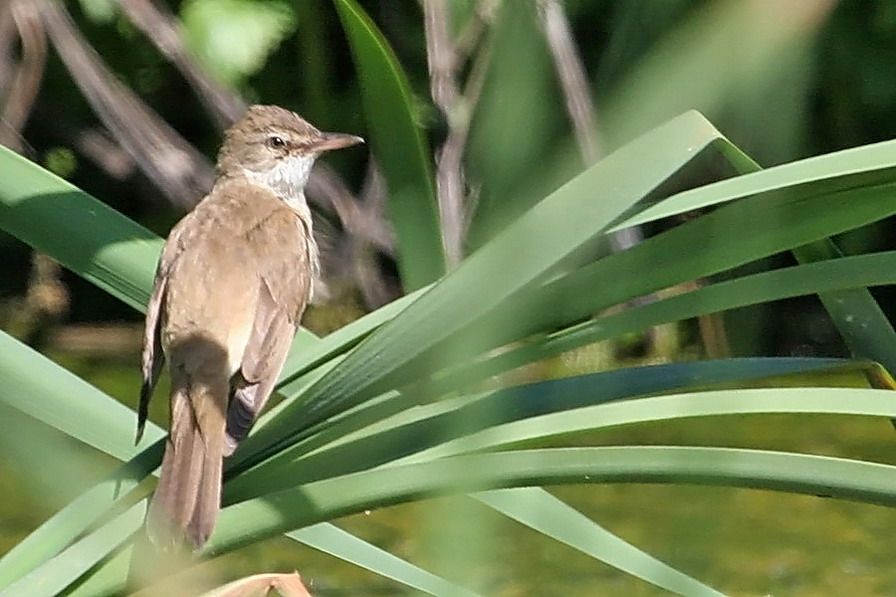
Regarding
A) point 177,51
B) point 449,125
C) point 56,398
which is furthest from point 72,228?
point 177,51

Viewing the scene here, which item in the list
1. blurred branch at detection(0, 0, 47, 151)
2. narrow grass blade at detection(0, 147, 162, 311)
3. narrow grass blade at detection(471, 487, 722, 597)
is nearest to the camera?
narrow grass blade at detection(471, 487, 722, 597)

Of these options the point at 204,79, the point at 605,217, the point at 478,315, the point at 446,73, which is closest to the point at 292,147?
the point at 446,73

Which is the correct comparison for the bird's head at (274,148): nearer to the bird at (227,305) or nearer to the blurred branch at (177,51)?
the bird at (227,305)

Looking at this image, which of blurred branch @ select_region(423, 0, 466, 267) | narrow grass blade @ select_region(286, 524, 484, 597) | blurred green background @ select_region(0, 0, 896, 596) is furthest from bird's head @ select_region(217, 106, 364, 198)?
narrow grass blade @ select_region(286, 524, 484, 597)

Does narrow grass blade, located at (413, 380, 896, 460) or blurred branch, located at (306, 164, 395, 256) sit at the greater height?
blurred branch, located at (306, 164, 395, 256)

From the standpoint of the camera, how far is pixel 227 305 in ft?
4.97

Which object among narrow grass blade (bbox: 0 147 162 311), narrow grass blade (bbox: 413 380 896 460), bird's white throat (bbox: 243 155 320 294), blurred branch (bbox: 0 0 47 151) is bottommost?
narrow grass blade (bbox: 413 380 896 460)

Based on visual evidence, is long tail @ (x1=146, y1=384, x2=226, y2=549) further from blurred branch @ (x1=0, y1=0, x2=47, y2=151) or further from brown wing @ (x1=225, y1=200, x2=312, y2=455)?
blurred branch @ (x1=0, y1=0, x2=47, y2=151)

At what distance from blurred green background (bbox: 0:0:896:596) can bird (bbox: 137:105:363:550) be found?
0.28ft

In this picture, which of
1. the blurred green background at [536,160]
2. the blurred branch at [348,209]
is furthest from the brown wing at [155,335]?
the blurred branch at [348,209]

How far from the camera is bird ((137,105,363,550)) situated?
1.08m

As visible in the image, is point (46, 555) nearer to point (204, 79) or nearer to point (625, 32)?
point (625, 32)

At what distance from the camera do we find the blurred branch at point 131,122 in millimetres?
2797

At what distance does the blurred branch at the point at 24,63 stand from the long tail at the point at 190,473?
1.57 metres
